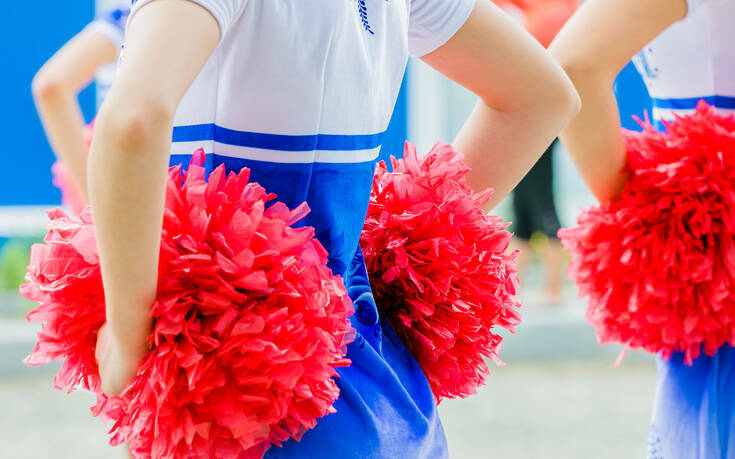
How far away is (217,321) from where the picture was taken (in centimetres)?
74

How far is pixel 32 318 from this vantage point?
2.70 feet

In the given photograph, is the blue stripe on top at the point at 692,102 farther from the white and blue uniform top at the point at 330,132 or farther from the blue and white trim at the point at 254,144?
the blue and white trim at the point at 254,144

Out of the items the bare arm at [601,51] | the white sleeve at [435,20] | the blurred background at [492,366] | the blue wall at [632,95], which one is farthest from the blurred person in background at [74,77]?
the blue wall at [632,95]

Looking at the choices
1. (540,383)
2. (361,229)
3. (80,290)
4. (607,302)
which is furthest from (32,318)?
(540,383)

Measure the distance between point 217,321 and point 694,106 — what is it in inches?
35.2

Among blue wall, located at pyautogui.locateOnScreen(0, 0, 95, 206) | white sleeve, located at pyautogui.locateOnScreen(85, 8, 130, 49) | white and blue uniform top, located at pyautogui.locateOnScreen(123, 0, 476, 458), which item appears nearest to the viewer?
white and blue uniform top, located at pyautogui.locateOnScreen(123, 0, 476, 458)

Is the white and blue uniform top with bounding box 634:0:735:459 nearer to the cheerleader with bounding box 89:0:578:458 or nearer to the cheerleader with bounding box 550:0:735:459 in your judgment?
the cheerleader with bounding box 550:0:735:459

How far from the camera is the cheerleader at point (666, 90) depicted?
1257 millimetres

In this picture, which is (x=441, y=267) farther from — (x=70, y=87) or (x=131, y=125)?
(x=70, y=87)

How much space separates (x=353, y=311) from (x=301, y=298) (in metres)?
0.11

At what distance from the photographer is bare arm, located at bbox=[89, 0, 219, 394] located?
652 millimetres

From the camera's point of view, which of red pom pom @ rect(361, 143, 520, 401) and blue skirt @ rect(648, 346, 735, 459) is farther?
blue skirt @ rect(648, 346, 735, 459)

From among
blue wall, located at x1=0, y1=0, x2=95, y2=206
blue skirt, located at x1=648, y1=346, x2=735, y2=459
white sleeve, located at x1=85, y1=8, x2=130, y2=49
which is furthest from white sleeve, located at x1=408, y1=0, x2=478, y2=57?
blue wall, located at x1=0, y1=0, x2=95, y2=206

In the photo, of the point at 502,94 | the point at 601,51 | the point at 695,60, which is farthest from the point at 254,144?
the point at 695,60
